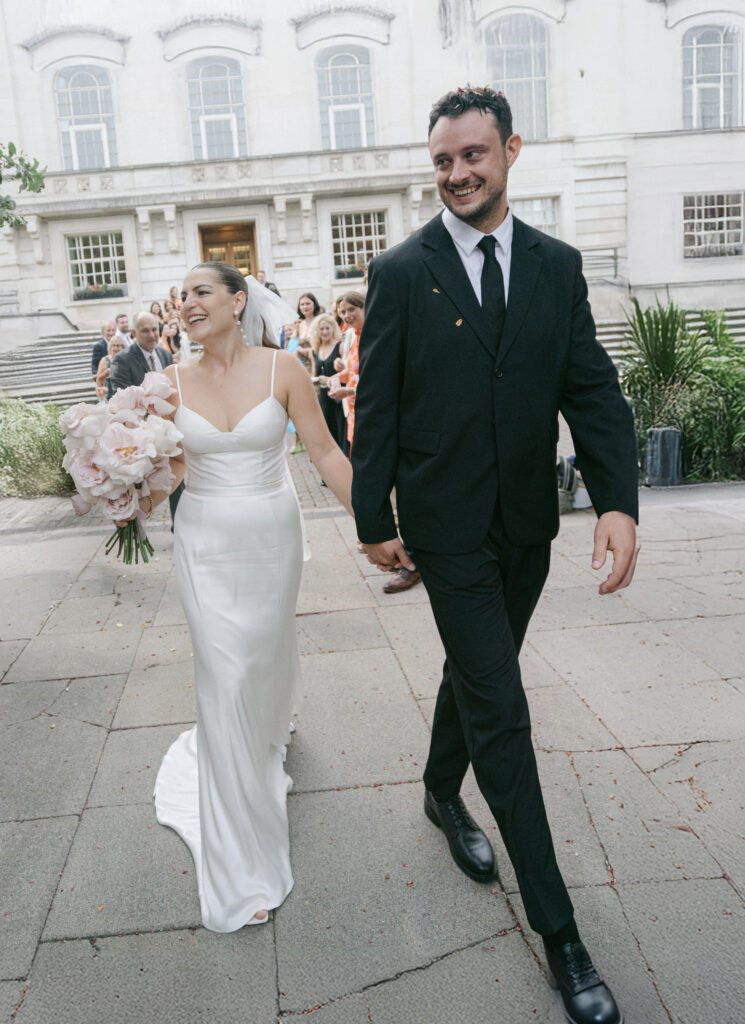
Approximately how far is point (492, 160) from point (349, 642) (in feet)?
10.6

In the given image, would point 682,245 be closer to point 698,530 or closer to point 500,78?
point 500,78

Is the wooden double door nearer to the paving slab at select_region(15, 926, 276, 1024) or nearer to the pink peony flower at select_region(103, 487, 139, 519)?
the pink peony flower at select_region(103, 487, 139, 519)

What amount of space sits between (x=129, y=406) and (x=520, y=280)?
1.39 m

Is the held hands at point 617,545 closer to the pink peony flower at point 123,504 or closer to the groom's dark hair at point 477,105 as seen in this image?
the groom's dark hair at point 477,105

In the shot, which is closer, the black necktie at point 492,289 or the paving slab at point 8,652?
the black necktie at point 492,289

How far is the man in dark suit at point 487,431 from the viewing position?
2.31m

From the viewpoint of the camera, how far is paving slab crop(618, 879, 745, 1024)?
86.8 inches

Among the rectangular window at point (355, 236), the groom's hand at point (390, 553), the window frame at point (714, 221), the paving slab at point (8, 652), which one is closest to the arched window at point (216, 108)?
the rectangular window at point (355, 236)

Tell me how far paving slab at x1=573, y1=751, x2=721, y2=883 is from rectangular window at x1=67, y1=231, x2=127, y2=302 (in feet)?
90.2

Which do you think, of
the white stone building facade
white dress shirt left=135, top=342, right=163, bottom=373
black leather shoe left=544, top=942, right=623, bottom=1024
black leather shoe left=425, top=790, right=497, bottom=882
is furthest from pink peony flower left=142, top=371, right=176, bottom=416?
the white stone building facade

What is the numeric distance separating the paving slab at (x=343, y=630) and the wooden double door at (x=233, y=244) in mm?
25031

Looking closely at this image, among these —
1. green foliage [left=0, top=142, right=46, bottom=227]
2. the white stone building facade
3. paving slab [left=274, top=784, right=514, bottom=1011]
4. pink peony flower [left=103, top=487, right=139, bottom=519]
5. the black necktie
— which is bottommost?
paving slab [left=274, top=784, right=514, bottom=1011]

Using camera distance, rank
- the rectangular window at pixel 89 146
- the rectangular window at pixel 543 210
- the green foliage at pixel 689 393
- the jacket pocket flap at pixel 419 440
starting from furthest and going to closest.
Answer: the rectangular window at pixel 543 210
the rectangular window at pixel 89 146
the green foliage at pixel 689 393
the jacket pocket flap at pixel 419 440

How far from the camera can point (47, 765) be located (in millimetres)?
3670
